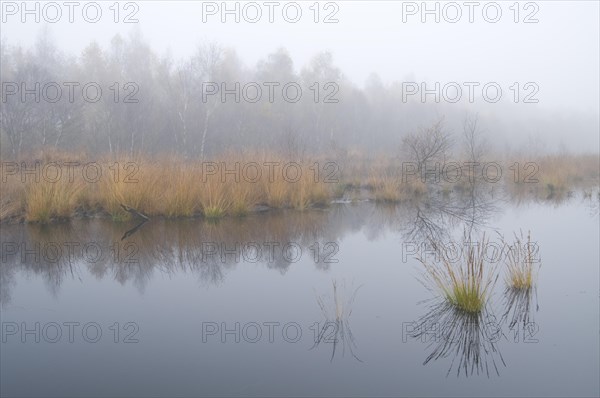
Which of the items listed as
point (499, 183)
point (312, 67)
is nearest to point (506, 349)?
point (499, 183)

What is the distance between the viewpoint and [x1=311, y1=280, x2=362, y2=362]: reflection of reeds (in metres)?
3.70

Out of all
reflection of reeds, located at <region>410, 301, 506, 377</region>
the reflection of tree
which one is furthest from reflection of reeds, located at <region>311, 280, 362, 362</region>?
the reflection of tree

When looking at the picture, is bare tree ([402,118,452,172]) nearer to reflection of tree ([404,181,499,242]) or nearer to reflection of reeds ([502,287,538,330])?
reflection of tree ([404,181,499,242])

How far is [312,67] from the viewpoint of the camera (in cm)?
3434

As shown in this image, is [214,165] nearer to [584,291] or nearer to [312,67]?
[584,291]

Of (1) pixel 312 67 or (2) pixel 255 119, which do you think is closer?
(2) pixel 255 119

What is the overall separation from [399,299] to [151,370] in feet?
8.25

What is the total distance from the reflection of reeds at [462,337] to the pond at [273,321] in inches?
0.6

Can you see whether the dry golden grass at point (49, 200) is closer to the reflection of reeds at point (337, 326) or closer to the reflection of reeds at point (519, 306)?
the reflection of reeds at point (337, 326)

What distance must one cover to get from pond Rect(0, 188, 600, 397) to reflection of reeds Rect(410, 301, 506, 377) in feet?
0.05

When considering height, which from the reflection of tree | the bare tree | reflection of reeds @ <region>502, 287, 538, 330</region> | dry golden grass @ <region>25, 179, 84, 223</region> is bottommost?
reflection of reeds @ <region>502, 287, 538, 330</region>

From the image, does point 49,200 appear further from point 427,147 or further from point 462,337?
point 427,147

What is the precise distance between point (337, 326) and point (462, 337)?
3.32 ft

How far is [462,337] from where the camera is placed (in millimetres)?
3791
